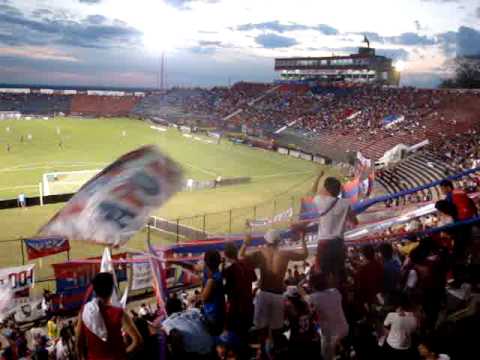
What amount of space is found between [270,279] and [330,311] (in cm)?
73

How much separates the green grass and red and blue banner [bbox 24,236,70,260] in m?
2.92

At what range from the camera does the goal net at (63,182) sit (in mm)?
30656

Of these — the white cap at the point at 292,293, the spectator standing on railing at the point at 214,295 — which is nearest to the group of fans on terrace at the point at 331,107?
the white cap at the point at 292,293

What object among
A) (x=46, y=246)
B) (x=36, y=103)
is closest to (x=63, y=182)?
(x=46, y=246)

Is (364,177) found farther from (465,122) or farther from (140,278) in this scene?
(465,122)

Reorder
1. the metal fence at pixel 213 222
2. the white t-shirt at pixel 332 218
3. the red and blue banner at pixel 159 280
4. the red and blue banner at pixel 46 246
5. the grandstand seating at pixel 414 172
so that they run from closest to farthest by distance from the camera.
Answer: the red and blue banner at pixel 159 280, the white t-shirt at pixel 332 218, the red and blue banner at pixel 46 246, the metal fence at pixel 213 222, the grandstand seating at pixel 414 172

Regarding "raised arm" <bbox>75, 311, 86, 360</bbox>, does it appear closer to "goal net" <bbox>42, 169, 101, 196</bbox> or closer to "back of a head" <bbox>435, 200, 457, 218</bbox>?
"back of a head" <bbox>435, 200, 457, 218</bbox>

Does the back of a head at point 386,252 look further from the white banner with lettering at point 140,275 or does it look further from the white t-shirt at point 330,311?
the white banner with lettering at point 140,275

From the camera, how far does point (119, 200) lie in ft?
15.0

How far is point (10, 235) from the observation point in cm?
2175

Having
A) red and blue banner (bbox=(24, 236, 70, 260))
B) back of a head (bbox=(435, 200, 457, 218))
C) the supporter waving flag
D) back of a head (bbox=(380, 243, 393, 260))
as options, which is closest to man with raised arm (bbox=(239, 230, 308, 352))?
the supporter waving flag

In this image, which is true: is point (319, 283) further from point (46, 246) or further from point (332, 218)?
point (46, 246)

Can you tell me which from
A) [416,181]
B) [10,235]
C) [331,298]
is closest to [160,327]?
[331,298]

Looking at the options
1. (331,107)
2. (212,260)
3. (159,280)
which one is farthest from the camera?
(331,107)
